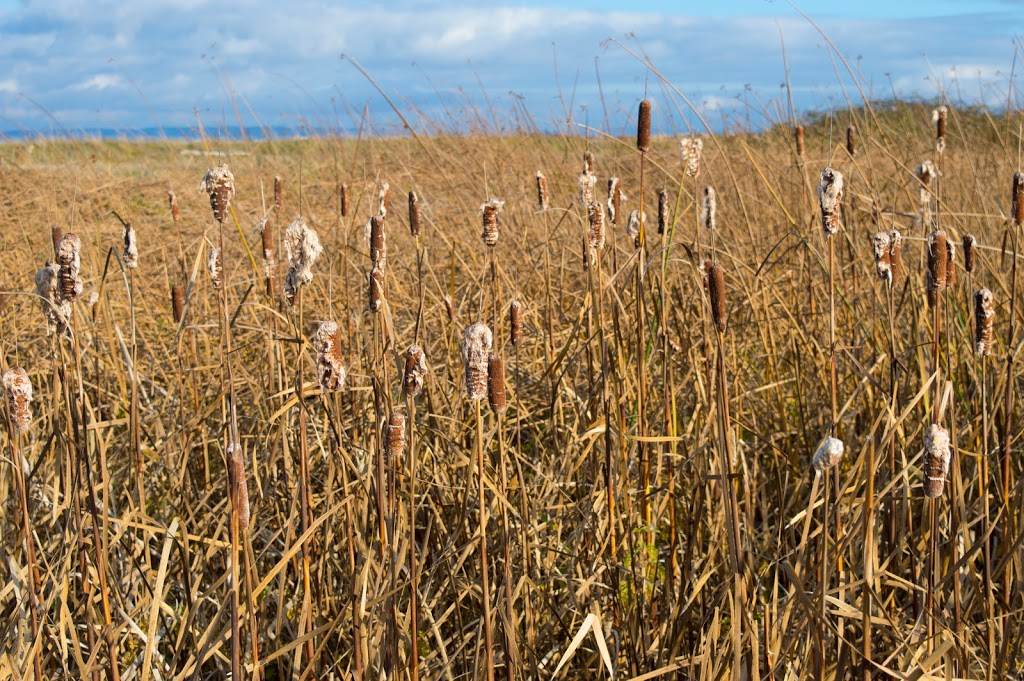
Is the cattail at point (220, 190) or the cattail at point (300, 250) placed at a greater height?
the cattail at point (220, 190)

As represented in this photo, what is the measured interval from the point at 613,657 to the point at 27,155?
10.4 m

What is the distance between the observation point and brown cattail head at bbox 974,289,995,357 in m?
1.36

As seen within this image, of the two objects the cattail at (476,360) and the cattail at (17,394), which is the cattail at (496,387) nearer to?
the cattail at (476,360)

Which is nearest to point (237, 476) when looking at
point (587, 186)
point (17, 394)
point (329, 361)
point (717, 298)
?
point (329, 361)

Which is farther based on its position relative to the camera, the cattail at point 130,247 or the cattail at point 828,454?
the cattail at point 130,247

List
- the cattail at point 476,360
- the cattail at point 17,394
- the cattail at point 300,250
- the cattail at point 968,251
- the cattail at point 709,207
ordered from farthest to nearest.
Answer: the cattail at point 709,207
the cattail at point 968,251
the cattail at point 300,250
the cattail at point 17,394
the cattail at point 476,360

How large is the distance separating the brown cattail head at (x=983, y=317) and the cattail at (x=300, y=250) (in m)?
0.94

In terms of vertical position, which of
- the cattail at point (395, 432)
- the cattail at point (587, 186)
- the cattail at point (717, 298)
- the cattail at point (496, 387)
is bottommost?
the cattail at point (395, 432)

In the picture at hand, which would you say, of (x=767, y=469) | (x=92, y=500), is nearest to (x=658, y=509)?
(x=767, y=469)

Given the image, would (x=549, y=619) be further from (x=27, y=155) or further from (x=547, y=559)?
(x=27, y=155)

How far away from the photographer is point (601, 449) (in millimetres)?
2006

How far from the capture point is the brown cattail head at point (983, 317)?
1356mm

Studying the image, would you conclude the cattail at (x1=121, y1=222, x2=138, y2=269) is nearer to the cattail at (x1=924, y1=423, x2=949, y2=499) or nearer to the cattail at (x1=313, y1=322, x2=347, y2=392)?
the cattail at (x1=313, y1=322, x2=347, y2=392)

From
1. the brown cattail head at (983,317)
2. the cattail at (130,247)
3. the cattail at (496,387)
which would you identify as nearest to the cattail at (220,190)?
the cattail at (496,387)
